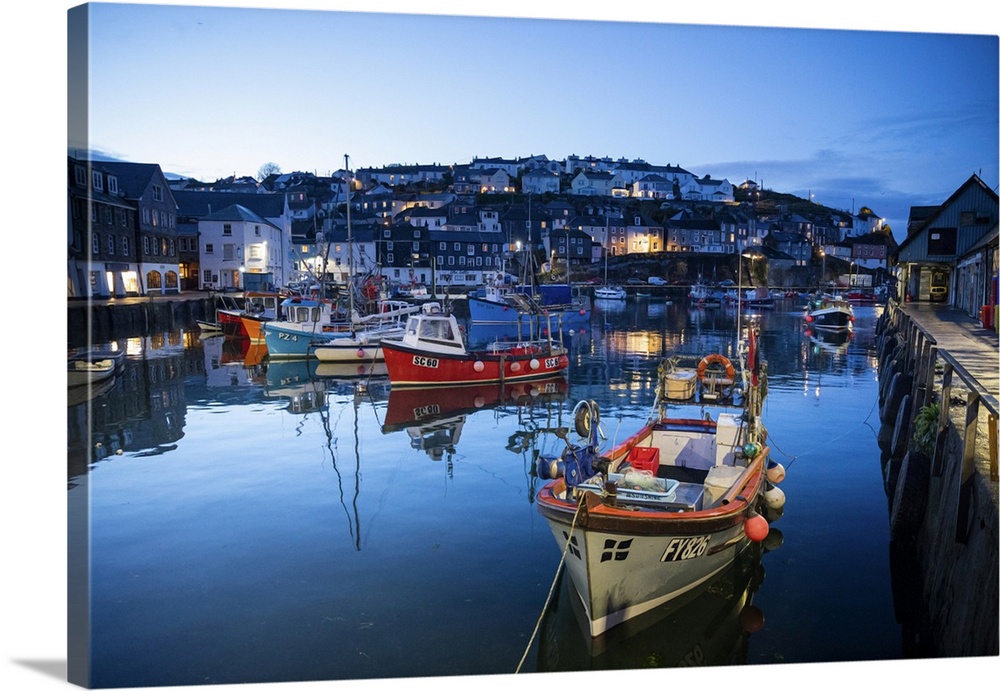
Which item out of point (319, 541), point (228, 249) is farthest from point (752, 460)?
point (228, 249)

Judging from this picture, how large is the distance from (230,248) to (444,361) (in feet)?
99.8

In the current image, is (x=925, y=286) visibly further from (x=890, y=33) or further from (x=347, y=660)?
(x=347, y=660)

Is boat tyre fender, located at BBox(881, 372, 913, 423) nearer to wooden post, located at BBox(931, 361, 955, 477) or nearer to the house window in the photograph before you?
wooden post, located at BBox(931, 361, 955, 477)

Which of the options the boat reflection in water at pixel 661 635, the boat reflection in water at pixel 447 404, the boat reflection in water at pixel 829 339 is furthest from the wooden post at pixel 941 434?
the boat reflection in water at pixel 829 339

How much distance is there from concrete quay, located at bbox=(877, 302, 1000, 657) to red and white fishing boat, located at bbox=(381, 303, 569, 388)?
34.6 feet

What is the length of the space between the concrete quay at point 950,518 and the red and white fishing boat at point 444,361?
416 inches

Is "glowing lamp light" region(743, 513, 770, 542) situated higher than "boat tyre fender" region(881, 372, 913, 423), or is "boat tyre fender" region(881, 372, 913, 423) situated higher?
"boat tyre fender" region(881, 372, 913, 423)

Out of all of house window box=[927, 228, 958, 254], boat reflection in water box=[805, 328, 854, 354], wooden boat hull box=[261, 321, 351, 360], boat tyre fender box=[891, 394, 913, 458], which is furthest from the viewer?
boat reflection in water box=[805, 328, 854, 354]

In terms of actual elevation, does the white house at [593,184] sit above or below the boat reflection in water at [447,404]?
above

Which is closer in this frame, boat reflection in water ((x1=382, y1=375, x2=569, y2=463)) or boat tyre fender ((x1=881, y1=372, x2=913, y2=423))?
boat tyre fender ((x1=881, y1=372, x2=913, y2=423))

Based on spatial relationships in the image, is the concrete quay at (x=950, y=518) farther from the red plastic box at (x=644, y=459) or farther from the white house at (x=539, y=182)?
the white house at (x=539, y=182)

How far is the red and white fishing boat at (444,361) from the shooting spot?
65.5ft

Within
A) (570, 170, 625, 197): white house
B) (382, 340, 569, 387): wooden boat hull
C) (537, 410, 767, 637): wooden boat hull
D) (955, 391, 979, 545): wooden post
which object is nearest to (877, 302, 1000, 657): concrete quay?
(955, 391, 979, 545): wooden post

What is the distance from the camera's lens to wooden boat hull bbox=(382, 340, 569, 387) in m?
19.9
